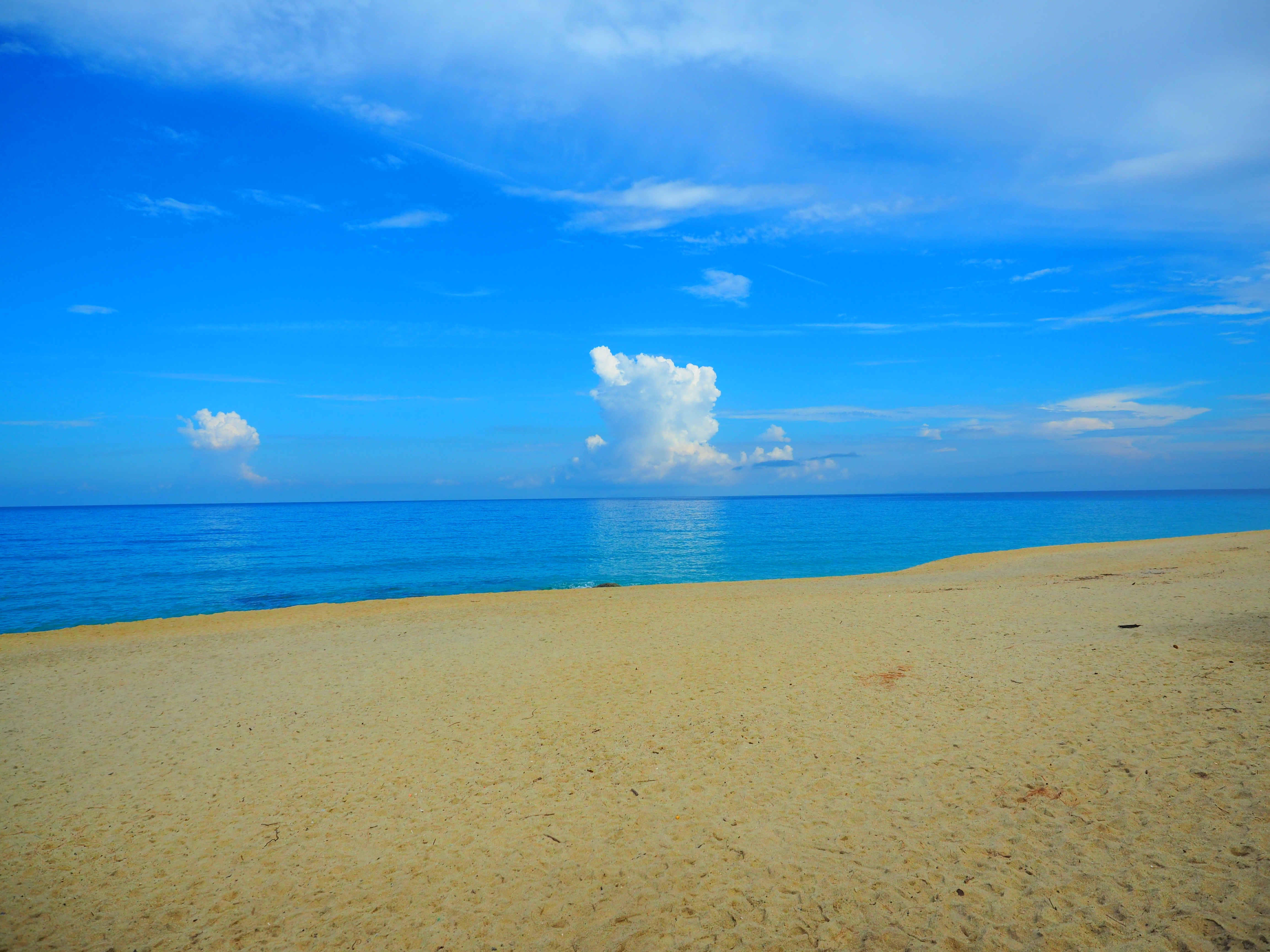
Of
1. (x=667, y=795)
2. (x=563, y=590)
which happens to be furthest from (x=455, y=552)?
(x=667, y=795)

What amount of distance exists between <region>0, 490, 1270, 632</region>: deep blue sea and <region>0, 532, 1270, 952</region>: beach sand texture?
17.8 m

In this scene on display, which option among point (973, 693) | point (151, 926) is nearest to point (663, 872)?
point (151, 926)

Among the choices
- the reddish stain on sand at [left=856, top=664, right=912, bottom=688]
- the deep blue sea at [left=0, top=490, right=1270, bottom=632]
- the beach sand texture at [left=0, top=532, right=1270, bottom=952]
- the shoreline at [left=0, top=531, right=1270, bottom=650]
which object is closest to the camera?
the beach sand texture at [left=0, top=532, right=1270, bottom=952]

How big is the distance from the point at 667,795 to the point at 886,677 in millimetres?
6192

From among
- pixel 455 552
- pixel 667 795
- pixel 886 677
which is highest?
pixel 886 677

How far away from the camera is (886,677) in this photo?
12844mm

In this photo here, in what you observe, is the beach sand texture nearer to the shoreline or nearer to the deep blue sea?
the shoreline

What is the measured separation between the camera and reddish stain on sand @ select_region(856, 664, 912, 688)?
12492 mm

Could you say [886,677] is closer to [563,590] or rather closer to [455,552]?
[563,590]

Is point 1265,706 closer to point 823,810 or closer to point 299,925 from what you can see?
point 823,810

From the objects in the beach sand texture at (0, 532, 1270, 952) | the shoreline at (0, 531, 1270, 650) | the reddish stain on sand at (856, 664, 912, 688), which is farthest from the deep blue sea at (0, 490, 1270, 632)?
the reddish stain on sand at (856, 664, 912, 688)

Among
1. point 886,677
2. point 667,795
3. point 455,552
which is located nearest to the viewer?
point 667,795

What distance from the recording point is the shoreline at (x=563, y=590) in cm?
2383

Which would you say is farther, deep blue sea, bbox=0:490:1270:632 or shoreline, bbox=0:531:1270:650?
deep blue sea, bbox=0:490:1270:632
